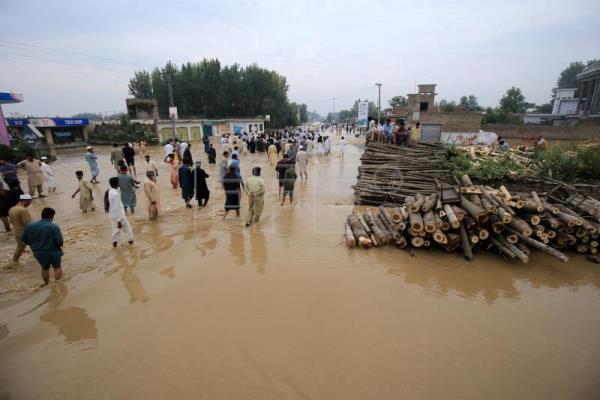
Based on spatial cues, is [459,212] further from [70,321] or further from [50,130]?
[50,130]

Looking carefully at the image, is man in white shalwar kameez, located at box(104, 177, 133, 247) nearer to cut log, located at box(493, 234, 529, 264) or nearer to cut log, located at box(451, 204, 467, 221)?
cut log, located at box(451, 204, 467, 221)

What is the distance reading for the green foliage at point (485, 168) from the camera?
1047 centimetres

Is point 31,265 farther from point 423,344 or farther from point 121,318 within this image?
point 423,344

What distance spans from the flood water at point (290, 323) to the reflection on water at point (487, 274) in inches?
1.3

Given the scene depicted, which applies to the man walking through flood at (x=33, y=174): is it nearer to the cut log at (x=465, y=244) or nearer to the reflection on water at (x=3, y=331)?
the reflection on water at (x=3, y=331)

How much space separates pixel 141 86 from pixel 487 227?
59.0 meters

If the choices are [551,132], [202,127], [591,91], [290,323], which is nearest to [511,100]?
[591,91]

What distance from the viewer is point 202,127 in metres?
39.1

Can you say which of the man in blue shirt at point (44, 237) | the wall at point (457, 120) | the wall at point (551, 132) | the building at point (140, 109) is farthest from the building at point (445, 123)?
the building at point (140, 109)

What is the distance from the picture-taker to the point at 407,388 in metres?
3.09

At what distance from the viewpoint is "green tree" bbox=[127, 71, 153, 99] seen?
51.4 m

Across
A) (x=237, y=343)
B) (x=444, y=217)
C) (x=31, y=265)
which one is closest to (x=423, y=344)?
(x=237, y=343)

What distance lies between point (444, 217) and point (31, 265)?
7.97 metres

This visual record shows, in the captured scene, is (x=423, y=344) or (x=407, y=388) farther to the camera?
(x=423, y=344)
